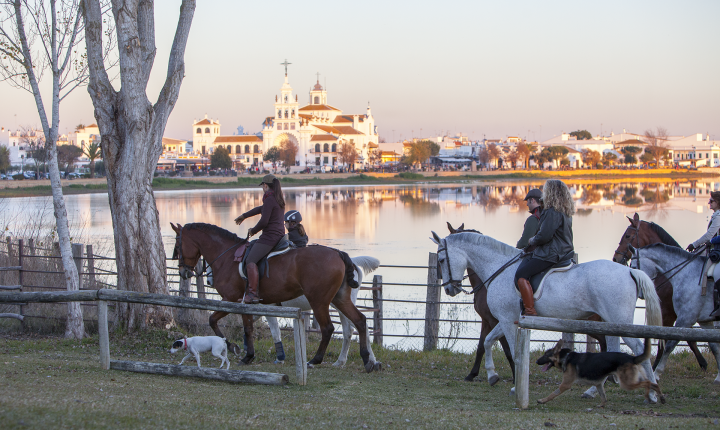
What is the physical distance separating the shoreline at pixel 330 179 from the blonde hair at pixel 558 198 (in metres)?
48.6

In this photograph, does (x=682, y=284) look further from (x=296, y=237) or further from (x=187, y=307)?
(x=187, y=307)

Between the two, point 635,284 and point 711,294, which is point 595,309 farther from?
point 711,294

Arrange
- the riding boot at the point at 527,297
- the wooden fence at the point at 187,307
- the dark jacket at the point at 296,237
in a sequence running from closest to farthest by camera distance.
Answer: the wooden fence at the point at 187,307 < the riding boot at the point at 527,297 < the dark jacket at the point at 296,237

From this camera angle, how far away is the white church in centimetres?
14062

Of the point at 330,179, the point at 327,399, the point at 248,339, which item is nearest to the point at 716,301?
the point at 327,399

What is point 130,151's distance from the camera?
31.7ft

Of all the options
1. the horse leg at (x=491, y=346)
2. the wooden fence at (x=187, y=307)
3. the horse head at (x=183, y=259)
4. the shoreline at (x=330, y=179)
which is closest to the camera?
the wooden fence at (x=187, y=307)

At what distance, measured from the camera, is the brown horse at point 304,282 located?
8.03 m

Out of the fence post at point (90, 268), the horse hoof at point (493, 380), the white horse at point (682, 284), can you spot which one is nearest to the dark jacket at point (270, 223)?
the horse hoof at point (493, 380)

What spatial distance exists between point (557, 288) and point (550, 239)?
1.66 feet

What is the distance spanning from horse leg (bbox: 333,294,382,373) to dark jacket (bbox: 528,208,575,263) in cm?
242

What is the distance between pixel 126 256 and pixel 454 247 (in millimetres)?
4989

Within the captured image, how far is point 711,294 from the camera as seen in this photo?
24.6ft

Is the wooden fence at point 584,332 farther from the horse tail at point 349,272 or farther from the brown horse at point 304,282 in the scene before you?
the horse tail at point 349,272
